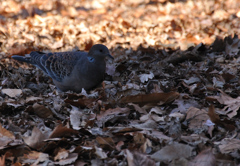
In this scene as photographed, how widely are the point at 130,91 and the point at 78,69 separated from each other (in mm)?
1192

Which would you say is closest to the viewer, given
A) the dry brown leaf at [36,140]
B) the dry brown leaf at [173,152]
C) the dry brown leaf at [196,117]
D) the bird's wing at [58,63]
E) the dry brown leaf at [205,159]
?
the dry brown leaf at [205,159]

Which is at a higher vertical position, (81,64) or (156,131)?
(81,64)

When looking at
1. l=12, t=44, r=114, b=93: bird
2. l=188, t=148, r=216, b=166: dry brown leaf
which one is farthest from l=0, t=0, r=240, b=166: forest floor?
l=12, t=44, r=114, b=93: bird

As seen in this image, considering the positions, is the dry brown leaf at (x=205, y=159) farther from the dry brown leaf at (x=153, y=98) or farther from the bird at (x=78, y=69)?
the bird at (x=78, y=69)

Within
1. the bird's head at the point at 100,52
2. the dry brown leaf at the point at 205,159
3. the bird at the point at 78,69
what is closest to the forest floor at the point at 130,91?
the dry brown leaf at the point at 205,159

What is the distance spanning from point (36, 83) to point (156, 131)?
275cm

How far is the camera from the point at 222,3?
8820 millimetres

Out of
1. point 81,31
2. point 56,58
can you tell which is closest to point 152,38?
point 81,31

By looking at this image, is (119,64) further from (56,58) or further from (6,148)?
(6,148)

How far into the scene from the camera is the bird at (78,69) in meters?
5.10

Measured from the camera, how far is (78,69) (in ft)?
17.1

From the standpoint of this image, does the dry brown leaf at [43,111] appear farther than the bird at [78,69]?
No

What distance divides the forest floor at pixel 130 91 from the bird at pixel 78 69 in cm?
17

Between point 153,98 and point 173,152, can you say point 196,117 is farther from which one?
point 173,152
